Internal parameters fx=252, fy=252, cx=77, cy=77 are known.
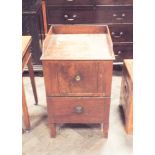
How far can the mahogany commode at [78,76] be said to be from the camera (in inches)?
57.0

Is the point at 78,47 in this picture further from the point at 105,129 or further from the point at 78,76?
the point at 105,129

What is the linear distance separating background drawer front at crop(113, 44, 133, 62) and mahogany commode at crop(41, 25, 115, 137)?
0.70 metres

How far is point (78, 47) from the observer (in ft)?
5.25

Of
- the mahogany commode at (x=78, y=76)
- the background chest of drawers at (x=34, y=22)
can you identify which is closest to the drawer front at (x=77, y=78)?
the mahogany commode at (x=78, y=76)

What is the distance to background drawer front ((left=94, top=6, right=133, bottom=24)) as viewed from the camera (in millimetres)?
2277

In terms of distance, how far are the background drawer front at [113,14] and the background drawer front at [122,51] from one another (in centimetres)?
24

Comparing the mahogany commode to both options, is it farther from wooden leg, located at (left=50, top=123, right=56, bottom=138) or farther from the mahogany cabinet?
the mahogany cabinet
